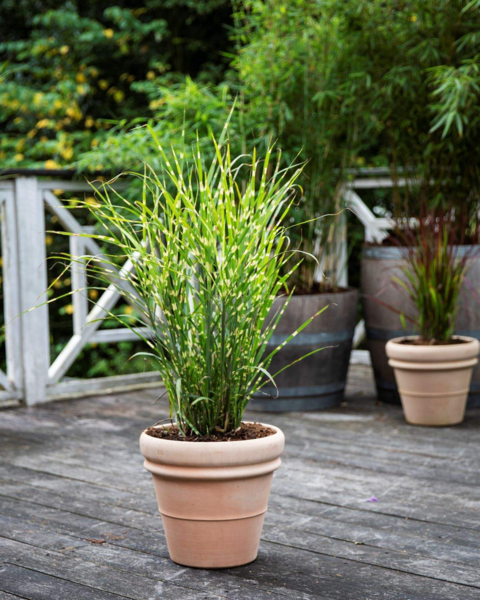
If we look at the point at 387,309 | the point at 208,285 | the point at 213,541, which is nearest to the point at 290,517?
the point at 213,541

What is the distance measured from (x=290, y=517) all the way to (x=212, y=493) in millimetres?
506

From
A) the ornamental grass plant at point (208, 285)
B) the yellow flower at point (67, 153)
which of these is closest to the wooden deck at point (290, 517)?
the ornamental grass plant at point (208, 285)

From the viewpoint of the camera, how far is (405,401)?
336cm

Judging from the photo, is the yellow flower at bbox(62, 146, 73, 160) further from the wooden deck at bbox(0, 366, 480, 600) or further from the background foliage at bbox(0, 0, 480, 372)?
the wooden deck at bbox(0, 366, 480, 600)

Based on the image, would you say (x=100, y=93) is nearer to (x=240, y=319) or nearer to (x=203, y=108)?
(x=203, y=108)

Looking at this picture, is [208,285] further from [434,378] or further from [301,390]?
[301,390]

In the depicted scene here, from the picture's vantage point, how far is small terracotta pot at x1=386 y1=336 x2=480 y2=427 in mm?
3238

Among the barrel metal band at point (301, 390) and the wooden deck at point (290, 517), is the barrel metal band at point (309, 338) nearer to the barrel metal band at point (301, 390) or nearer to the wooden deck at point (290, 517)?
the barrel metal band at point (301, 390)

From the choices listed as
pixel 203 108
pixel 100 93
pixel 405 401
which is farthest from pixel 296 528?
pixel 100 93

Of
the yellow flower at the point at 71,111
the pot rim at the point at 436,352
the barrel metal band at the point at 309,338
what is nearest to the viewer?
the pot rim at the point at 436,352

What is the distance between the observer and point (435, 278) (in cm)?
331

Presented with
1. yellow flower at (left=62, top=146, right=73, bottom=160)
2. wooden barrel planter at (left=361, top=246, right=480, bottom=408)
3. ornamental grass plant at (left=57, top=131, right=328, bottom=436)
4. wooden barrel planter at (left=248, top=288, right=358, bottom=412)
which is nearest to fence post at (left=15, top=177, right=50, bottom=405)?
wooden barrel planter at (left=248, top=288, right=358, bottom=412)

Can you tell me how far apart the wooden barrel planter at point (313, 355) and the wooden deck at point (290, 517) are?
0.41 feet

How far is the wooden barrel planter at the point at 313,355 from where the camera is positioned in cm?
352
